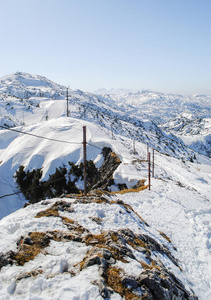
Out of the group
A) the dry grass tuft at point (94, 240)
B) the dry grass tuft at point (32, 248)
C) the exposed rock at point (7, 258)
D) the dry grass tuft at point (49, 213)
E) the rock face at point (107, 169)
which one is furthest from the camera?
the rock face at point (107, 169)

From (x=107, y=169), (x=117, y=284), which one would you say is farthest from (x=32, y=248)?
(x=107, y=169)

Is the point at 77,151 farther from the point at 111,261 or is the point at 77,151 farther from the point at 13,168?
the point at 111,261

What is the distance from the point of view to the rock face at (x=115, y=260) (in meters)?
5.84

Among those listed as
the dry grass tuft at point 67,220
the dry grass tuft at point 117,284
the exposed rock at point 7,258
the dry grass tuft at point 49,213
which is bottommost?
the dry grass tuft at point 67,220

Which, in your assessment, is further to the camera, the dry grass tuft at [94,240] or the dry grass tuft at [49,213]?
the dry grass tuft at [49,213]

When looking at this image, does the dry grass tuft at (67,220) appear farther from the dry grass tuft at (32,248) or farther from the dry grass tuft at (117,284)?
the dry grass tuft at (117,284)

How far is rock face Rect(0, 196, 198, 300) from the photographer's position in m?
5.84

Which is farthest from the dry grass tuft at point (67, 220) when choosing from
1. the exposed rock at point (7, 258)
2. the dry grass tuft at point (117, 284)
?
the dry grass tuft at point (117, 284)

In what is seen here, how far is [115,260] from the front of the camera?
274 inches

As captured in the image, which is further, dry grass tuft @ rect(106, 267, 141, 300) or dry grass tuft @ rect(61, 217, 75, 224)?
dry grass tuft @ rect(61, 217, 75, 224)

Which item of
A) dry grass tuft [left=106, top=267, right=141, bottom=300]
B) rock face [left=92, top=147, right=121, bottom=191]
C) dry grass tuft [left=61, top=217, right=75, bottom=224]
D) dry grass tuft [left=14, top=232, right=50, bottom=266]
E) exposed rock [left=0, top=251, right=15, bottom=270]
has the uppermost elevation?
exposed rock [left=0, top=251, right=15, bottom=270]

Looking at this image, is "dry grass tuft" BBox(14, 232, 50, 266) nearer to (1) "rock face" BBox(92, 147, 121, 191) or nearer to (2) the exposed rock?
(2) the exposed rock

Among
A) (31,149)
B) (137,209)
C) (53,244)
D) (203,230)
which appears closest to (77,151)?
(31,149)

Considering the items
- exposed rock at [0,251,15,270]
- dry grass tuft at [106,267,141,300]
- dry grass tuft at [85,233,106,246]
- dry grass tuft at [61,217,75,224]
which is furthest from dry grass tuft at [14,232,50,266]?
dry grass tuft at [106,267,141,300]
